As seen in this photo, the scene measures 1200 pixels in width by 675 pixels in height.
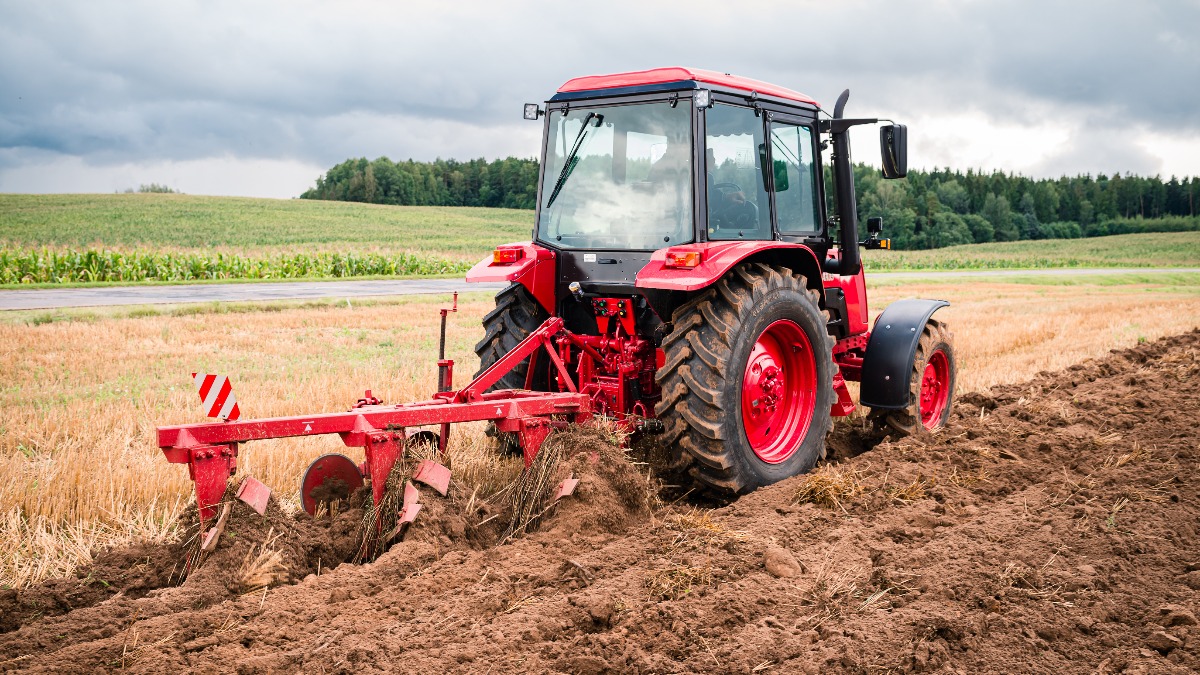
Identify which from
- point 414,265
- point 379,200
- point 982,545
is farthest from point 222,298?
point 379,200

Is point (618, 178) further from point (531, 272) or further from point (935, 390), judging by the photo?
point (935, 390)

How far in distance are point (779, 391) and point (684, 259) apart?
1161 millimetres

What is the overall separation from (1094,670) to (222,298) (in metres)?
17.5

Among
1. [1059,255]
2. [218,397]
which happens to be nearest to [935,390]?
[218,397]

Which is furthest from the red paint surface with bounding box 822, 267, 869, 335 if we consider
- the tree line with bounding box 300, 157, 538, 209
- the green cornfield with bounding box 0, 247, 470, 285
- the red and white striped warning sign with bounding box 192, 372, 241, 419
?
the tree line with bounding box 300, 157, 538, 209

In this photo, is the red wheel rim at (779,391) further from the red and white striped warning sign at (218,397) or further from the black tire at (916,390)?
the red and white striped warning sign at (218,397)

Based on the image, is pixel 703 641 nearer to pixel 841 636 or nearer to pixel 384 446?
pixel 841 636

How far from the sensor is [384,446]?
171 inches

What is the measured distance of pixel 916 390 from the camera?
21.8ft

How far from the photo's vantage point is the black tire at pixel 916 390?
6.65 meters

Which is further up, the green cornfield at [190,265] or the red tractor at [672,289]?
the green cornfield at [190,265]

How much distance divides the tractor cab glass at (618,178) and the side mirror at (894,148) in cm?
130

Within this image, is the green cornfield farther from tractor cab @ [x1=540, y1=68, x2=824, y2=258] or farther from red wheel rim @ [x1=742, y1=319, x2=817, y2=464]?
red wheel rim @ [x1=742, y1=319, x2=817, y2=464]

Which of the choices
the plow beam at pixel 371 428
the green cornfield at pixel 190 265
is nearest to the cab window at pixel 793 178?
the plow beam at pixel 371 428
